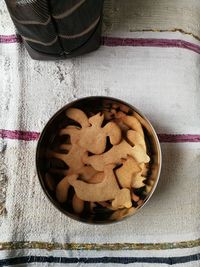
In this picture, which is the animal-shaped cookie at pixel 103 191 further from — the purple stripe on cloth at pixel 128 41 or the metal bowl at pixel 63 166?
the purple stripe on cloth at pixel 128 41

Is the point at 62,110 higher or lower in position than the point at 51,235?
higher

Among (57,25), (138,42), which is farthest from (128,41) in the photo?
(57,25)

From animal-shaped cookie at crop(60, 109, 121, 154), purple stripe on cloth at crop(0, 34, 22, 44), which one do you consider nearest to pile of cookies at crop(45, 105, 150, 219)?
animal-shaped cookie at crop(60, 109, 121, 154)

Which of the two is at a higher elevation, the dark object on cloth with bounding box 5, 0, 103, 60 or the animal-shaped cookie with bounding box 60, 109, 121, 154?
the dark object on cloth with bounding box 5, 0, 103, 60

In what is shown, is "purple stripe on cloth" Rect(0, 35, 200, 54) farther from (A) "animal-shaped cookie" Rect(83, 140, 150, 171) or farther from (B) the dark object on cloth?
(A) "animal-shaped cookie" Rect(83, 140, 150, 171)

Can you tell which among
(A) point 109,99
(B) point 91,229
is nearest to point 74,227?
(B) point 91,229

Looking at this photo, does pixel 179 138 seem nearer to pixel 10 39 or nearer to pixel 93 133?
pixel 93 133

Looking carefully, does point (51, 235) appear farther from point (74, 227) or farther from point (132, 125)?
point (132, 125)
